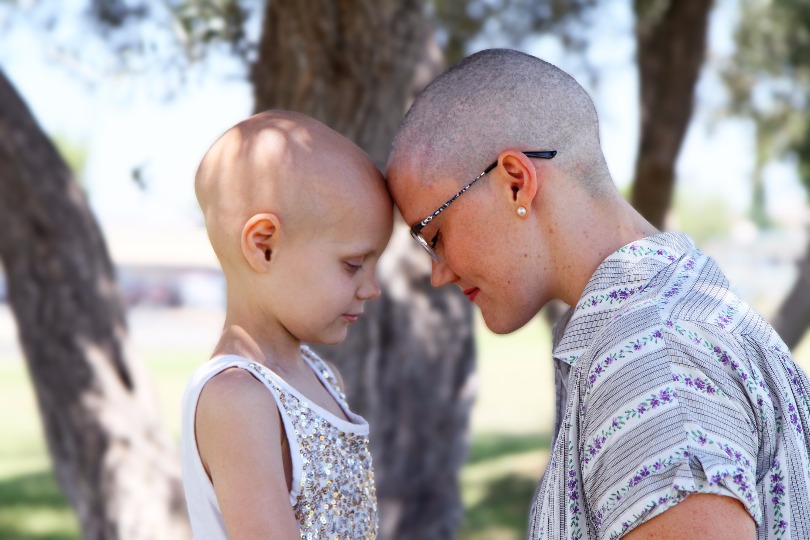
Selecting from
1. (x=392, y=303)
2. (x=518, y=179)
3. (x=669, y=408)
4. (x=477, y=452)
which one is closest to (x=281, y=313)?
(x=518, y=179)

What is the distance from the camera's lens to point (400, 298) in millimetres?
5039

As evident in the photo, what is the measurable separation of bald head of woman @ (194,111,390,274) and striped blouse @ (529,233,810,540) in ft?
1.77

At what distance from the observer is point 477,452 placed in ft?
41.2

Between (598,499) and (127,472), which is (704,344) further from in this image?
(127,472)

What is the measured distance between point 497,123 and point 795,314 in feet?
22.1

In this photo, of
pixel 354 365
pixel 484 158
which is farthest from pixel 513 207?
pixel 354 365

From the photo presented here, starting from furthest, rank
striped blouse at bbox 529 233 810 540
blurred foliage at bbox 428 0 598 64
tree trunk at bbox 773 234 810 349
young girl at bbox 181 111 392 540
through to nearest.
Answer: tree trunk at bbox 773 234 810 349 < blurred foliage at bbox 428 0 598 64 < young girl at bbox 181 111 392 540 < striped blouse at bbox 529 233 810 540

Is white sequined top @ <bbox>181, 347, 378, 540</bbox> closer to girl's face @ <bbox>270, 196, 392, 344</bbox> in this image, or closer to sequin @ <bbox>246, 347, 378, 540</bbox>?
sequin @ <bbox>246, 347, 378, 540</bbox>

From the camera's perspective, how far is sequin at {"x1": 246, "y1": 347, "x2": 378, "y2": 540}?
2.08 metres

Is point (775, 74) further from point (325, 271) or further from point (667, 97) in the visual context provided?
point (325, 271)

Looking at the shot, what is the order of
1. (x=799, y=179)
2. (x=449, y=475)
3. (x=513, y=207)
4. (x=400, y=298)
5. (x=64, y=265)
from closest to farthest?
(x=513, y=207)
(x=64, y=265)
(x=400, y=298)
(x=449, y=475)
(x=799, y=179)

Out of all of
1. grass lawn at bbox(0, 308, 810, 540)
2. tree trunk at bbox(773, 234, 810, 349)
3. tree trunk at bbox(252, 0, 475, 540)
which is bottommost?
grass lawn at bbox(0, 308, 810, 540)

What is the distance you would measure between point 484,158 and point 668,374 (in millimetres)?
612

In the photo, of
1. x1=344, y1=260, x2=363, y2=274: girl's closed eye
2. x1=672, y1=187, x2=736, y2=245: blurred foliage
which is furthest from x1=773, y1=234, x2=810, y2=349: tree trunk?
x1=672, y1=187, x2=736, y2=245: blurred foliage
